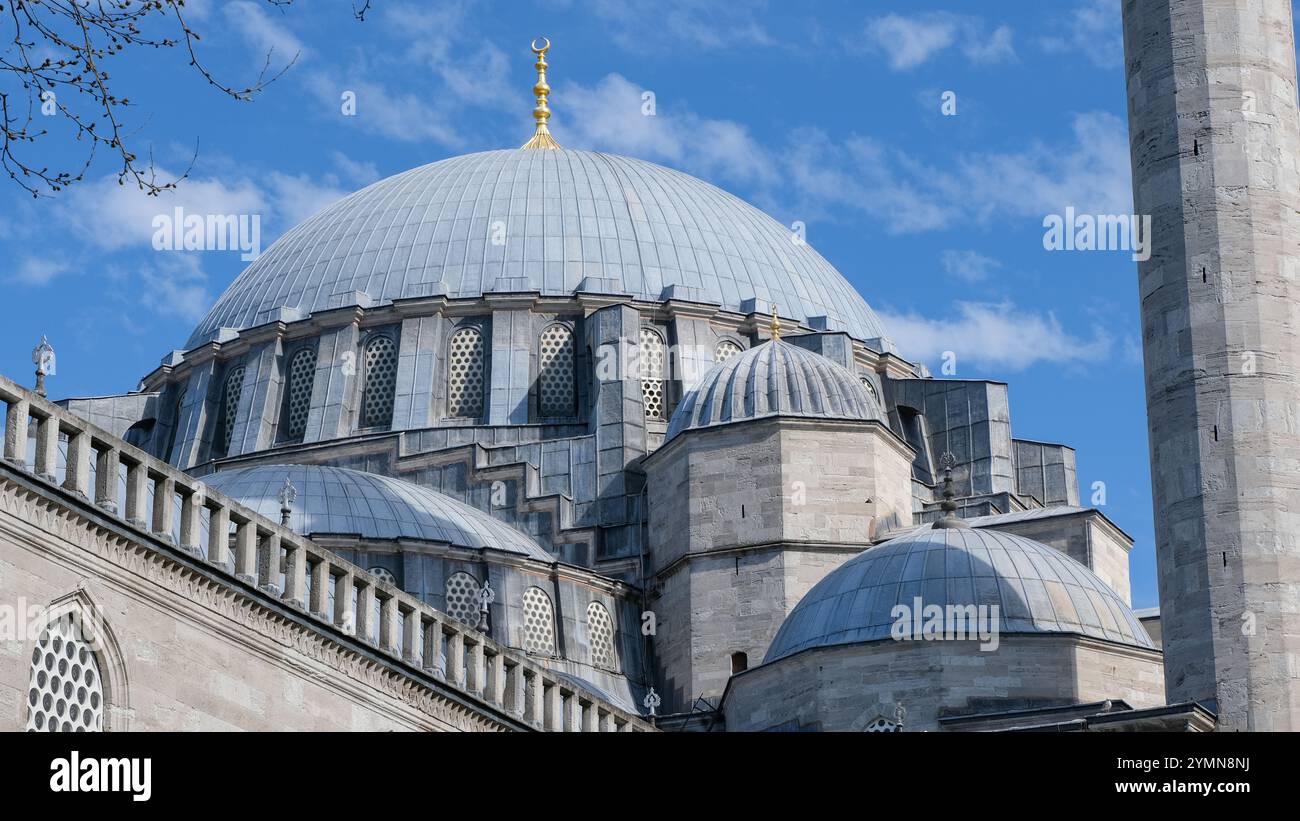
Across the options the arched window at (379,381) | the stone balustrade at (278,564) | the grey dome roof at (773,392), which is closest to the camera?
the stone balustrade at (278,564)

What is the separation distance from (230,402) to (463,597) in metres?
10.6

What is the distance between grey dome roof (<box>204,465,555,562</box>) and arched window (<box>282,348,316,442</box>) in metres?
5.13

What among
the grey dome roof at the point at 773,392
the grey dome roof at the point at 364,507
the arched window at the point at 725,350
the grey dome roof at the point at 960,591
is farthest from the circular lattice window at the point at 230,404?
the grey dome roof at the point at 960,591

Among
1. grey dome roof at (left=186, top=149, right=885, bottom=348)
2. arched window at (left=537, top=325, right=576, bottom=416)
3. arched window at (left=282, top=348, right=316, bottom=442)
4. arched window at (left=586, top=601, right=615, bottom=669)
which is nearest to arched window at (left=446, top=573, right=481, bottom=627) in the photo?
arched window at (left=586, top=601, right=615, bottom=669)

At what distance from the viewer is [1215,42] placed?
28609 mm

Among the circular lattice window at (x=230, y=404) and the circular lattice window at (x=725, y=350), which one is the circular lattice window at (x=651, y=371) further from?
the circular lattice window at (x=230, y=404)

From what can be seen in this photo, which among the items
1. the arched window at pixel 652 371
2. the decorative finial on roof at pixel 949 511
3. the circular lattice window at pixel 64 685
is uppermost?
the arched window at pixel 652 371

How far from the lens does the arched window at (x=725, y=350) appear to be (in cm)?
4259

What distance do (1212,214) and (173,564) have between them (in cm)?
1472

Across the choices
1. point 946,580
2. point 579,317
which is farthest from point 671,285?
point 946,580

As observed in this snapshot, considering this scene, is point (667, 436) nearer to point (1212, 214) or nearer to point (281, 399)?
point (281, 399)

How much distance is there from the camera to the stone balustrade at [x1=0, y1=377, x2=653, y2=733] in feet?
54.4

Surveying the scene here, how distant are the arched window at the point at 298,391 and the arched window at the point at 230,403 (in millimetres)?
939

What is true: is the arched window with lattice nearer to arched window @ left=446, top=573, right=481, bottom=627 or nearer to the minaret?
arched window @ left=446, top=573, right=481, bottom=627
